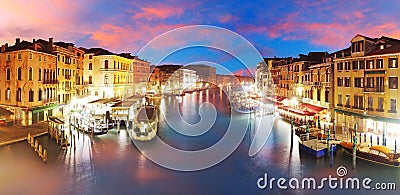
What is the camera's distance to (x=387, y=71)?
17.5ft

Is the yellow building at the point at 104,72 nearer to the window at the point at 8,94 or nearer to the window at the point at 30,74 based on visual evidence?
the window at the point at 30,74

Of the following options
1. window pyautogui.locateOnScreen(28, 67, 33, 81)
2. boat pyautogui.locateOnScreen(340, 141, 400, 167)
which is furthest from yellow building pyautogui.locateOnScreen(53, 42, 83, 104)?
boat pyautogui.locateOnScreen(340, 141, 400, 167)

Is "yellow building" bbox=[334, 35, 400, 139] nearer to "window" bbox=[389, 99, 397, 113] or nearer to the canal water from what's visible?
"window" bbox=[389, 99, 397, 113]

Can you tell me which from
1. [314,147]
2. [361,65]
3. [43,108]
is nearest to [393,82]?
[361,65]

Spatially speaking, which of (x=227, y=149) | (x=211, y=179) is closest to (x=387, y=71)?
(x=227, y=149)

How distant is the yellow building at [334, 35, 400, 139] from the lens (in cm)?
528

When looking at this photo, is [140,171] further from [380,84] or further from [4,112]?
[380,84]

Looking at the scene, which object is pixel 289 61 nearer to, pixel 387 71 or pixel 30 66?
pixel 387 71

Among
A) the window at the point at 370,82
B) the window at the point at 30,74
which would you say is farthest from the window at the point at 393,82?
the window at the point at 30,74

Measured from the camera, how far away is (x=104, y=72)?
20.5 feet

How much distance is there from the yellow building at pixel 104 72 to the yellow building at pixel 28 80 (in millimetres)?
637

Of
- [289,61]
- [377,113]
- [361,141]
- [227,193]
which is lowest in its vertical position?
[227,193]

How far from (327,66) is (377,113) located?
69.5 inches

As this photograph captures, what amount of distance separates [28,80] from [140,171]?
7.87ft
